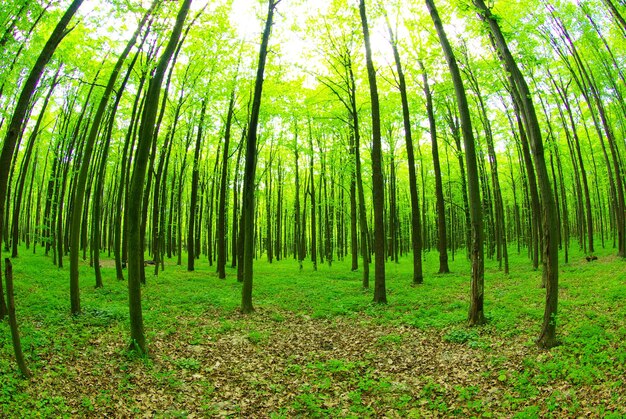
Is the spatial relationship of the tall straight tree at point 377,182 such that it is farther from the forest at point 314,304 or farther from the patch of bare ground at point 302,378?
the patch of bare ground at point 302,378

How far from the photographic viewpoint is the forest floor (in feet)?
17.9

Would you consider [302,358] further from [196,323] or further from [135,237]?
[135,237]

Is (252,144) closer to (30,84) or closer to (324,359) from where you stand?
(30,84)

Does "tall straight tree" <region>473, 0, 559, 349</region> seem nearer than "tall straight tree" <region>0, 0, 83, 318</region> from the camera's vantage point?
No

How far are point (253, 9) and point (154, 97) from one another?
7.19 m

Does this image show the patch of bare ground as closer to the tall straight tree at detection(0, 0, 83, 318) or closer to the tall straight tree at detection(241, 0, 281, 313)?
the tall straight tree at detection(241, 0, 281, 313)

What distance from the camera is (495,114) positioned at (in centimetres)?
2214

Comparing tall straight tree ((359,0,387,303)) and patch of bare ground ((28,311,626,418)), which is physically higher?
tall straight tree ((359,0,387,303))

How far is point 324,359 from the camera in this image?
7785 mm

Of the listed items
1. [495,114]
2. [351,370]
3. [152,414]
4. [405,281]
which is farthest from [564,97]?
[152,414]

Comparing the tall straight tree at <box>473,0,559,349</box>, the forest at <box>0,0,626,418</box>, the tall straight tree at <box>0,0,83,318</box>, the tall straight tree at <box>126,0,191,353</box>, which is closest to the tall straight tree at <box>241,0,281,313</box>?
the forest at <box>0,0,626,418</box>

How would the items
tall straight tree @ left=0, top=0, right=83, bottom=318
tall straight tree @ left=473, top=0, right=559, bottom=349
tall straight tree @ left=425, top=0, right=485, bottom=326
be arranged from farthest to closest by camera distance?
1. tall straight tree @ left=425, top=0, right=485, bottom=326
2. tall straight tree @ left=473, top=0, right=559, bottom=349
3. tall straight tree @ left=0, top=0, right=83, bottom=318

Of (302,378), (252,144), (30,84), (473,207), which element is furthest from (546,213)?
(30,84)

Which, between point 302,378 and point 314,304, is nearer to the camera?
point 302,378
